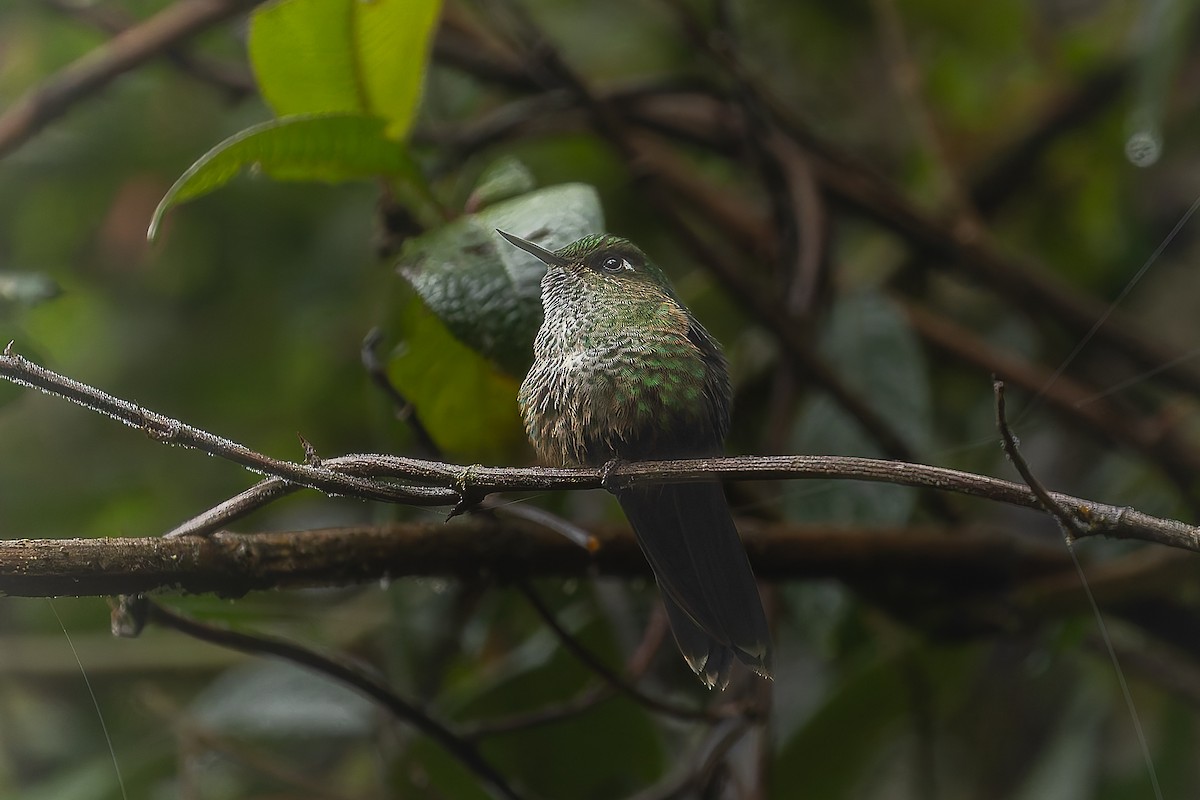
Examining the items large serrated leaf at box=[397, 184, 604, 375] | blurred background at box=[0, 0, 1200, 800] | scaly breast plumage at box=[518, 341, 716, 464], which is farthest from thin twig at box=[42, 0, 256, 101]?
scaly breast plumage at box=[518, 341, 716, 464]

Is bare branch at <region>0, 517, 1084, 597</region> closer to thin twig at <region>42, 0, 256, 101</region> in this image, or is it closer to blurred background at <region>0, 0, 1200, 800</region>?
blurred background at <region>0, 0, 1200, 800</region>

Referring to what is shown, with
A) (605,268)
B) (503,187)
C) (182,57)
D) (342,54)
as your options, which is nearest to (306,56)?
(342,54)

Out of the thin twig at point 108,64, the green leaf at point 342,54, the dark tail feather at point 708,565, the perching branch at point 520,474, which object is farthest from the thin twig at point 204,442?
the thin twig at point 108,64

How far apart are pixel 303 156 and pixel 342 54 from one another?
0.35 ft

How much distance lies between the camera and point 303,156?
0.87 metres

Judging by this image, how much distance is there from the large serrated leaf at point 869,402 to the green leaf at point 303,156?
0.44 meters

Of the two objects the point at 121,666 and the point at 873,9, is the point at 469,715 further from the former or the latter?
the point at 873,9

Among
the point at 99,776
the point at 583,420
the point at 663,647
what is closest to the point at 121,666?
the point at 99,776

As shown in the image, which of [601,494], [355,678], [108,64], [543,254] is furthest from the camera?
[108,64]

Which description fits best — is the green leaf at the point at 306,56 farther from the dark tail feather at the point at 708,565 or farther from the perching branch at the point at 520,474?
the dark tail feather at the point at 708,565

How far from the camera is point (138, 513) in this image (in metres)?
0.88

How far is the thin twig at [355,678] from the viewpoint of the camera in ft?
3.02

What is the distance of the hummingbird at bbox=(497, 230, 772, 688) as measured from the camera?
58 centimetres

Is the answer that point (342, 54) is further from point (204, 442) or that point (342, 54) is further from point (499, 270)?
point (204, 442)
